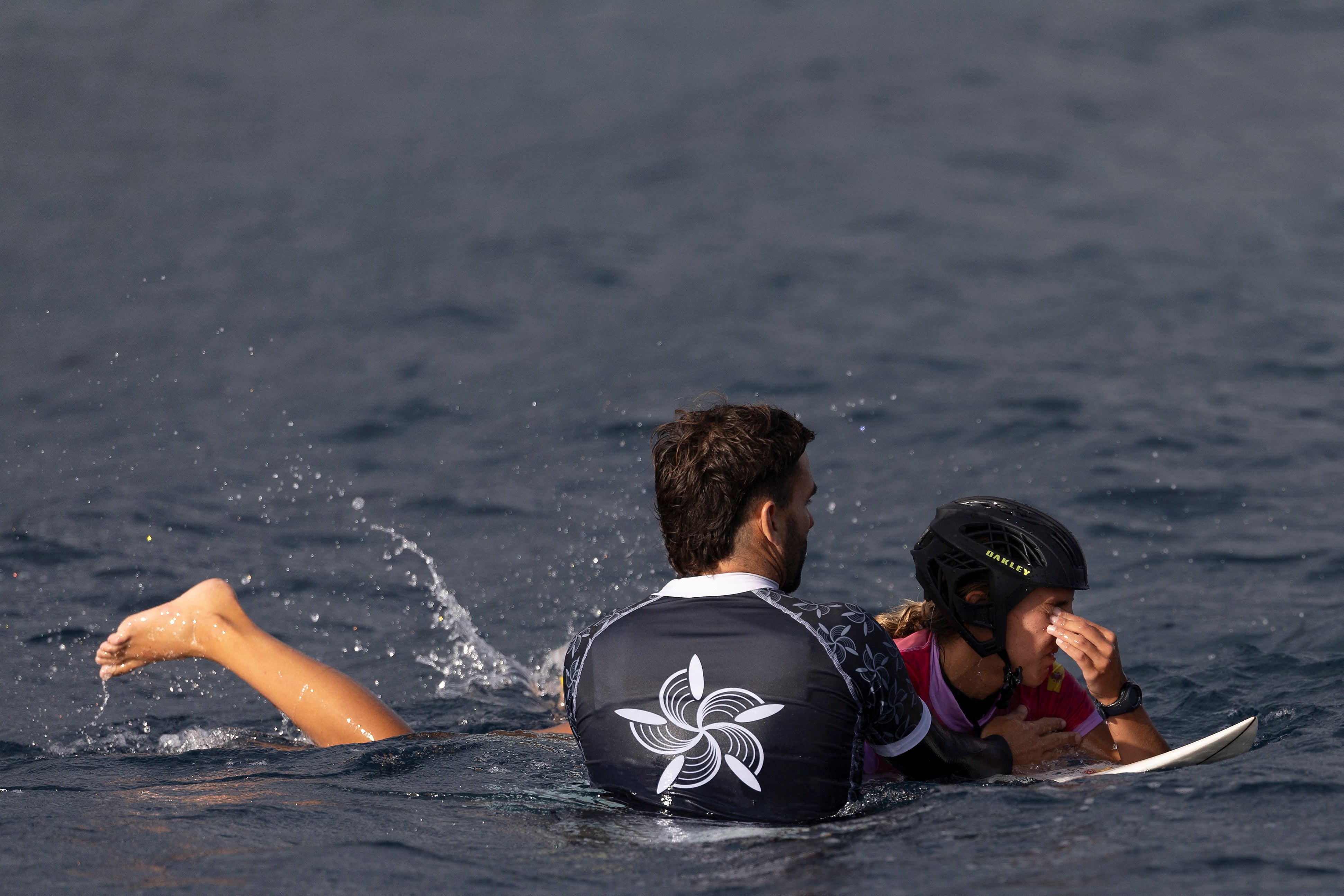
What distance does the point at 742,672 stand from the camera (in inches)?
211

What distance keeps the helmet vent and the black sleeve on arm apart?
739mm

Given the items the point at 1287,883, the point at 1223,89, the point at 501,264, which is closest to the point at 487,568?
the point at 1287,883

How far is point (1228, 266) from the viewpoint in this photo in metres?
18.0

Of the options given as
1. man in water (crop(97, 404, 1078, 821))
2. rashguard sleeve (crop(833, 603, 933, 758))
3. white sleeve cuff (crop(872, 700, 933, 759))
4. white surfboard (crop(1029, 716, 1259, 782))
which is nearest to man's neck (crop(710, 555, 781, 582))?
man in water (crop(97, 404, 1078, 821))

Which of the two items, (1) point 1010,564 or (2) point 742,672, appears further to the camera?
(1) point 1010,564

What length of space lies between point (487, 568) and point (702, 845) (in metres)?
5.80

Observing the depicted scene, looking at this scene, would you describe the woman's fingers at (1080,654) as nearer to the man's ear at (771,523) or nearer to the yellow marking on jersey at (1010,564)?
the yellow marking on jersey at (1010,564)

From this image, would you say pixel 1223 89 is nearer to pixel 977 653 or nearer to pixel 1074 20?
pixel 1074 20

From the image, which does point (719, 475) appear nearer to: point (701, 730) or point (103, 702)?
point (701, 730)

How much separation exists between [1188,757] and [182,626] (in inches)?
187

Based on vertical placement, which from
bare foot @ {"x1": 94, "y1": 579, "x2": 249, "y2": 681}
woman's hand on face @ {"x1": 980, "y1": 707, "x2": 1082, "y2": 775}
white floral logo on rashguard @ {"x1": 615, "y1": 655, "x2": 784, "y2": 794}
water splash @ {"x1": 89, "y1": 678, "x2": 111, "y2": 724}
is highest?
bare foot @ {"x1": 94, "y1": 579, "x2": 249, "y2": 681}

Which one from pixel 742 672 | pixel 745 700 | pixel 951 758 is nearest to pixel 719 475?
pixel 742 672

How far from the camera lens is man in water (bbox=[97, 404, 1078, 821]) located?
17.6ft

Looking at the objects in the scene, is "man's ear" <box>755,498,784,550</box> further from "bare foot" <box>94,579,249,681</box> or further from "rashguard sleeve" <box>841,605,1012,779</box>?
"bare foot" <box>94,579,249,681</box>
